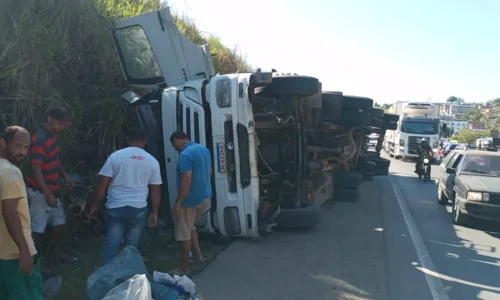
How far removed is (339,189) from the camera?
37.9 feet

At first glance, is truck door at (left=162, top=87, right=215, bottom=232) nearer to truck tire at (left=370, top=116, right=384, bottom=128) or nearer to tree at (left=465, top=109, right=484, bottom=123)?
truck tire at (left=370, top=116, right=384, bottom=128)

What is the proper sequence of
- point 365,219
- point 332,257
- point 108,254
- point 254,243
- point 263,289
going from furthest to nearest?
point 365,219
point 254,243
point 332,257
point 263,289
point 108,254

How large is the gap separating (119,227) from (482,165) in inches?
328

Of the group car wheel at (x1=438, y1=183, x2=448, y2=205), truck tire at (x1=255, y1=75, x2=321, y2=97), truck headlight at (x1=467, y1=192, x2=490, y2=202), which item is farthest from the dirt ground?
car wheel at (x1=438, y1=183, x2=448, y2=205)

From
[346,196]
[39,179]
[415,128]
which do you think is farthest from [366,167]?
[415,128]

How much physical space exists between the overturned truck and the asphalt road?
53cm

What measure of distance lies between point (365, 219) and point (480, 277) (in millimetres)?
3388

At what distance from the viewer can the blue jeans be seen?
4.72 meters

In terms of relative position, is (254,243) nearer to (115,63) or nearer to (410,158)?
(115,63)

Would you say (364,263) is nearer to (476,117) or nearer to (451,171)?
(451,171)

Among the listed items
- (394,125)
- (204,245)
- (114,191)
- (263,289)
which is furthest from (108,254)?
(394,125)

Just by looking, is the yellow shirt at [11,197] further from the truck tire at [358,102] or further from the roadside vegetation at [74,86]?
the truck tire at [358,102]

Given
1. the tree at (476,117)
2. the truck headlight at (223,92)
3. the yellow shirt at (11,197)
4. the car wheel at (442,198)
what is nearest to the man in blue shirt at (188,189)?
the truck headlight at (223,92)

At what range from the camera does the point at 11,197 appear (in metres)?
3.09
